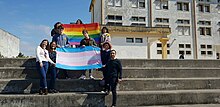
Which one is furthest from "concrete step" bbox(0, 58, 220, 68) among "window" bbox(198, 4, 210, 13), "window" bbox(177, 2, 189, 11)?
"window" bbox(198, 4, 210, 13)

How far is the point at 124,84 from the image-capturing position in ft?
26.3

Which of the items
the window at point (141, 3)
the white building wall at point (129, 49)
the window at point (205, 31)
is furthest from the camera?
the window at point (205, 31)

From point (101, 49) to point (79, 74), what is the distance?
1184 millimetres

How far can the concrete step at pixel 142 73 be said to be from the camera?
8.01 metres

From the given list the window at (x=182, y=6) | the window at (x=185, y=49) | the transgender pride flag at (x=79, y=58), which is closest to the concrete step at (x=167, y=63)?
the transgender pride flag at (x=79, y=58)

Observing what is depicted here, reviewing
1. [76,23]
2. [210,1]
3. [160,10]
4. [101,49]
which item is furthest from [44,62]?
[210,1]

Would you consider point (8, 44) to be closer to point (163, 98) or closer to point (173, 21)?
point (163, 98)

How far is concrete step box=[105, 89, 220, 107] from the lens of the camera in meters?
7.15

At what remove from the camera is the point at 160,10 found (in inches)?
1646

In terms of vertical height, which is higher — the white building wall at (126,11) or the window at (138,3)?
the window at (138,3)

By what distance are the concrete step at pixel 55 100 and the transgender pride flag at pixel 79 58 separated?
4.24 ft

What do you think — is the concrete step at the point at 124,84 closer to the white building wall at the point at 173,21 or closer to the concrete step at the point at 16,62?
the concrete step at the point at 16,62

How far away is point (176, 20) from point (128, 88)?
37050 mm

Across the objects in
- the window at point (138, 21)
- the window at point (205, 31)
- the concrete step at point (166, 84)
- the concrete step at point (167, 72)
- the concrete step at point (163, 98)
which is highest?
the window at point (138, 21)
